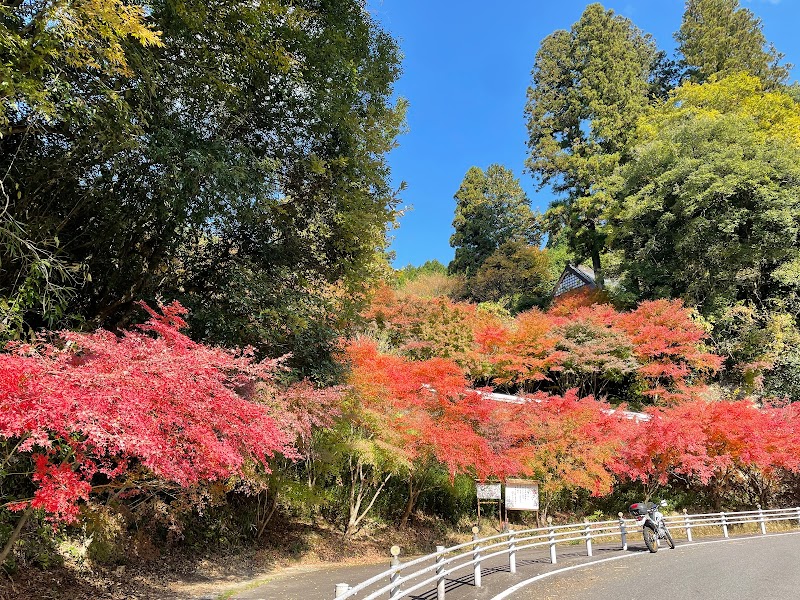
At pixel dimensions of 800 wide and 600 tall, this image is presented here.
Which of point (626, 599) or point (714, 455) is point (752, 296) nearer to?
point (714, 455)

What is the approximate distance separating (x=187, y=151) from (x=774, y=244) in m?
25.4

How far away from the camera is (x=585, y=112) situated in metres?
31.2

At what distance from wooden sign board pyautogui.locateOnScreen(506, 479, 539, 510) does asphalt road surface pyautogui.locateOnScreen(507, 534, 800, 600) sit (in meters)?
3.07

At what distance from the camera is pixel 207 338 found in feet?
28.0

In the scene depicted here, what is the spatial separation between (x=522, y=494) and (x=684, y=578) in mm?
5695

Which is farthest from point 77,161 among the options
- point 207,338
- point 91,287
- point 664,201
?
point 664,201

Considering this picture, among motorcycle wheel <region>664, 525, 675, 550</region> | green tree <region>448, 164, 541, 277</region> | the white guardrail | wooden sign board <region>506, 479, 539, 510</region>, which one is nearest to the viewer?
the white guardrail

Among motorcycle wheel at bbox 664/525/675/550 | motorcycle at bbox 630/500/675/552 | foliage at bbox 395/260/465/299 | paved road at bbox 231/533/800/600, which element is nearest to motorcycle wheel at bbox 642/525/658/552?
motorcycle at bbox 630/500/675/552

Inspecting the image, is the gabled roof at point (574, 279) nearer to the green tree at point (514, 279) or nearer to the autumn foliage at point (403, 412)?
the green tree at point (514, 279)

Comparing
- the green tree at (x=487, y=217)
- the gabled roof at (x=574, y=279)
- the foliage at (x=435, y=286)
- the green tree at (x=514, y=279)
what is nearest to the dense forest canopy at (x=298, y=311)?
the gabled roof at (x=574, y=279)

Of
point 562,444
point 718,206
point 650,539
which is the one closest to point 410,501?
point 562,444

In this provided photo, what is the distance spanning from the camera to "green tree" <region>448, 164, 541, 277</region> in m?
38.8

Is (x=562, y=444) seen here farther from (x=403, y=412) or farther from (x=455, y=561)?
(x=403, y=412)

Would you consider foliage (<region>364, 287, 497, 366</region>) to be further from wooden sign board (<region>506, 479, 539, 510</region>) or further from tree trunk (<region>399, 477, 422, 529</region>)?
wooden sign board (<region>506, 479, 539, 510</region>)
